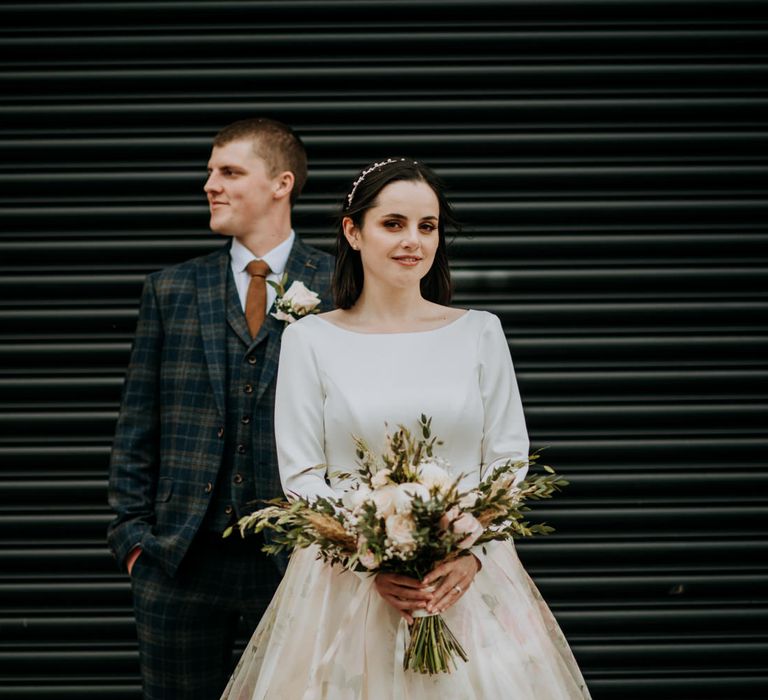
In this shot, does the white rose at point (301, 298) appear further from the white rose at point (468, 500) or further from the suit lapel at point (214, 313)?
the white rose at point (468, 500)

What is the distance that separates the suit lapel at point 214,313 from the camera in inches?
121

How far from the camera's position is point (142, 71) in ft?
13.4

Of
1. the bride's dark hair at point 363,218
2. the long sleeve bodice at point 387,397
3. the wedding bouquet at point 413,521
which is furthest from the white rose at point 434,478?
the bride's dark hair at point 363,218

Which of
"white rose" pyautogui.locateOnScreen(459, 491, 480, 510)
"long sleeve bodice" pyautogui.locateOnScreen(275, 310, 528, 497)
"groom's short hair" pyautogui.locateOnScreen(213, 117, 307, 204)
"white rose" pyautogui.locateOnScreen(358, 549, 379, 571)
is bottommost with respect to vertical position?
"white rose" pyautogui.locateOnScreen(358, 549, 379, 571)

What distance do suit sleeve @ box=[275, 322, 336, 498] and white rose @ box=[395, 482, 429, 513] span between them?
37cm

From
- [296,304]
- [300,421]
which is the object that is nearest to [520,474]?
[300,421]

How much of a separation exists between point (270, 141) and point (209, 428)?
3.55 ft

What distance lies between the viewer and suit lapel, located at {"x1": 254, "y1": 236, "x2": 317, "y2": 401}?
121 inches

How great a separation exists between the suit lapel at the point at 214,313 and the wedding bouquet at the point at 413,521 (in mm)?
818

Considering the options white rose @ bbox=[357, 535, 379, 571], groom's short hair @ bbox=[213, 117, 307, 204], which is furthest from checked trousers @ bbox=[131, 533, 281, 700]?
groom's short hair @ bbox=[213, 117, 307, 204]

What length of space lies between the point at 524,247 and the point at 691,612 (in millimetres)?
1803

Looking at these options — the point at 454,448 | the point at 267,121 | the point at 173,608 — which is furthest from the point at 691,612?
the point at 267,121

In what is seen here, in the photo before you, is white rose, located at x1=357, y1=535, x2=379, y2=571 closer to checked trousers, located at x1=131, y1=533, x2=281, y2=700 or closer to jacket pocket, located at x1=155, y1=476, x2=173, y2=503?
checked trousers, located at x1=131, y1=533, x2=281, y2=700

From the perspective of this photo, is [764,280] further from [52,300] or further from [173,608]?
[52,300]
